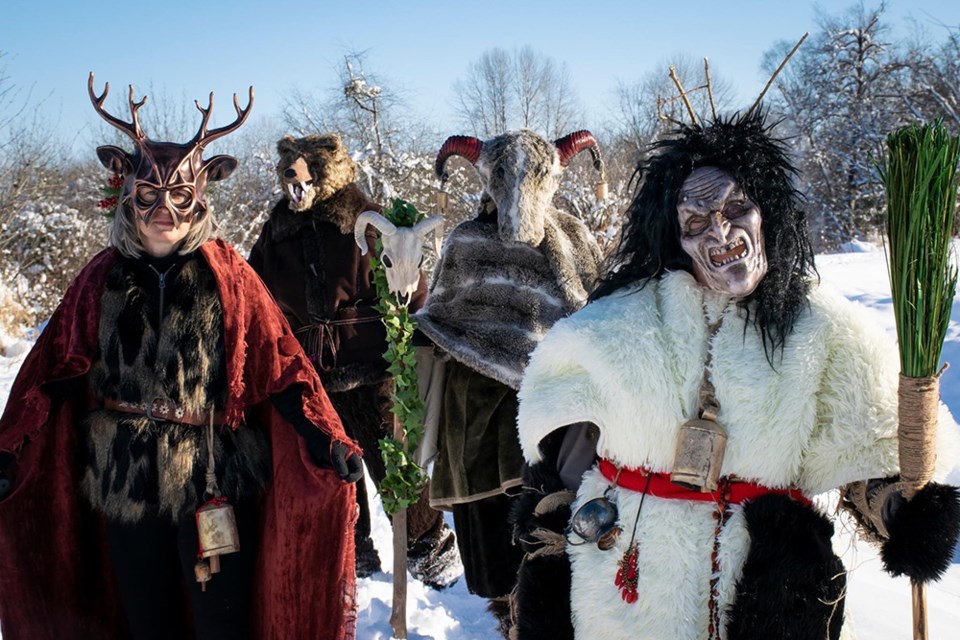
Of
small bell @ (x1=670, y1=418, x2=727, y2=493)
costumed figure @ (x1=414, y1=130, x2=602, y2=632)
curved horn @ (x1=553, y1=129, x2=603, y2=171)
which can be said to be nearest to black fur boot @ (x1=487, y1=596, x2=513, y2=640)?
costumed figure @ (x1=414, y1=130, x2=602, y2=632)

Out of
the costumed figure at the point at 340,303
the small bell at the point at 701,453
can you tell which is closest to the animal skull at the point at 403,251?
the costumed figure at the point at 340,303

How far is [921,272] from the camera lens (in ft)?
5.83

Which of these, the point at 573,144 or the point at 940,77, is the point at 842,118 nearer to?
the point at 940,77

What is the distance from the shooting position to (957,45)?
588 inches

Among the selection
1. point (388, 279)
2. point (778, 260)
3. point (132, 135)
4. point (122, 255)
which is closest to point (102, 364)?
point (122, 255)

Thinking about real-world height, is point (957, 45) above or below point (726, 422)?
above

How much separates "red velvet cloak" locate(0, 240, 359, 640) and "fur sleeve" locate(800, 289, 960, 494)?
4.75 feet

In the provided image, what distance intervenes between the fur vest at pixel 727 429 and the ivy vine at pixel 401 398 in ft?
5.22

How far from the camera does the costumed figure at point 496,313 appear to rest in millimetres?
3428

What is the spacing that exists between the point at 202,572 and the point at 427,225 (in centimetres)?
178

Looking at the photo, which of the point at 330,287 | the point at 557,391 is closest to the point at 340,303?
the point at 330,287

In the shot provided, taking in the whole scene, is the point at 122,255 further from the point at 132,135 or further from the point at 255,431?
the point at 255,431

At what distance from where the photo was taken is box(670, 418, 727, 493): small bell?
1960 millimetres

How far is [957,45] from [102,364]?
1652cm
